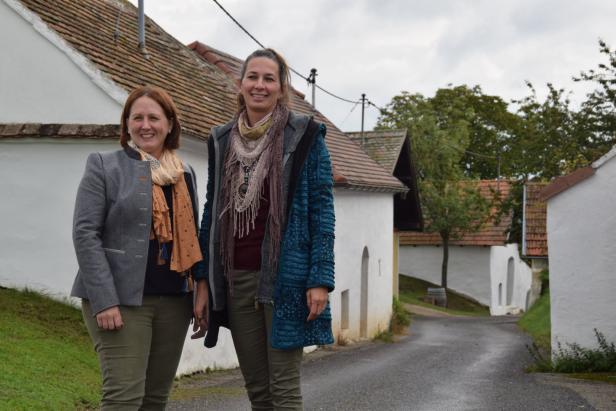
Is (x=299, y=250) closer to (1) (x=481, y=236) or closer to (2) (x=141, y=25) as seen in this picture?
(2) (x=141, y=25)

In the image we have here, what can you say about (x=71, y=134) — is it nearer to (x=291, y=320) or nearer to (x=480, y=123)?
(x=291, y=320)

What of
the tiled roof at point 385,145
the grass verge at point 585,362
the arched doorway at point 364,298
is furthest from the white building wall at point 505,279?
the grass verge at point 585,362

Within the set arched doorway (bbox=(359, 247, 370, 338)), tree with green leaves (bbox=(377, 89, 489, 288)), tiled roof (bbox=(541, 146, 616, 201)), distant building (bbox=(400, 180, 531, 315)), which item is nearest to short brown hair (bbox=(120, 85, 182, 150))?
tiled roof (bbox=(541, 146, 616, 201))

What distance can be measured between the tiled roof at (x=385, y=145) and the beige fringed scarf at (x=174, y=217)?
2070 cm

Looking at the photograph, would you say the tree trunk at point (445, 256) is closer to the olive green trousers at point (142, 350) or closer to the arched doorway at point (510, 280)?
the arched doorway at point (510, 280)

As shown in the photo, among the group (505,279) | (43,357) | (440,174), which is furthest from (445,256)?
(43,357)

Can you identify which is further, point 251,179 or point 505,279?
point 505,279

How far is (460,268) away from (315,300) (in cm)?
3456

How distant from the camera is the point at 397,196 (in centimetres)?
2522

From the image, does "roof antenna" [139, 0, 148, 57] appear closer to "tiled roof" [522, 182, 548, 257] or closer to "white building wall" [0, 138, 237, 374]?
"white building wall" [0, 138, 237, 374]

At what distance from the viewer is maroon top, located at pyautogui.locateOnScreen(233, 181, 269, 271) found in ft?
11.9

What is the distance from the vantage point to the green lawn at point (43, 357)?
6816 millimetres

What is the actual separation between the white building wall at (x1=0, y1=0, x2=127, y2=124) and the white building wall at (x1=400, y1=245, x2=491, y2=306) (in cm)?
2863

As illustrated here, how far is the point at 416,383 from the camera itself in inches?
409
